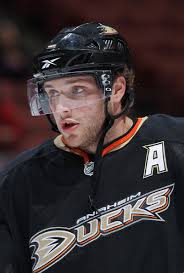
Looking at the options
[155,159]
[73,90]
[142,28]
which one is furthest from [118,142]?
[142,28]

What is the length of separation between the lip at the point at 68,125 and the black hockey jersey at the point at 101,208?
149 mm

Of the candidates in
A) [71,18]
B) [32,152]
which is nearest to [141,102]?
[71,18]

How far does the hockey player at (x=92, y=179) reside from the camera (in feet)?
7.22

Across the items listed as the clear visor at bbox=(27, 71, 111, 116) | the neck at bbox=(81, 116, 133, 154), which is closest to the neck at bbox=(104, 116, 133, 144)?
the neck at bbox=(81, 116, 133, 154)

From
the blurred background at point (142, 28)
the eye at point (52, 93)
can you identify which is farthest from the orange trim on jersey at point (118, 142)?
the blurred background at point (142, 28)

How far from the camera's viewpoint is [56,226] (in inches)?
89.1

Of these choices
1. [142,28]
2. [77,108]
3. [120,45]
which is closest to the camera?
[77,108]

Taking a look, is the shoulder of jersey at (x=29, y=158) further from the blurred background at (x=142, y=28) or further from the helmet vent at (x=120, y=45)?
the blurred background at (x=142, y=28)

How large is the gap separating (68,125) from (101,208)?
0.29 m

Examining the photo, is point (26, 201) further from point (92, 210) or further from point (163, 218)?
point (163, 218)

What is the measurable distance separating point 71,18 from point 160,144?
528 centimetres

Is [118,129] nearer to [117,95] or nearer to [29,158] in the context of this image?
[117,95]

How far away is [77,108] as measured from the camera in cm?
221

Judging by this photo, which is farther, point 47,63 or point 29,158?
point 29,158
